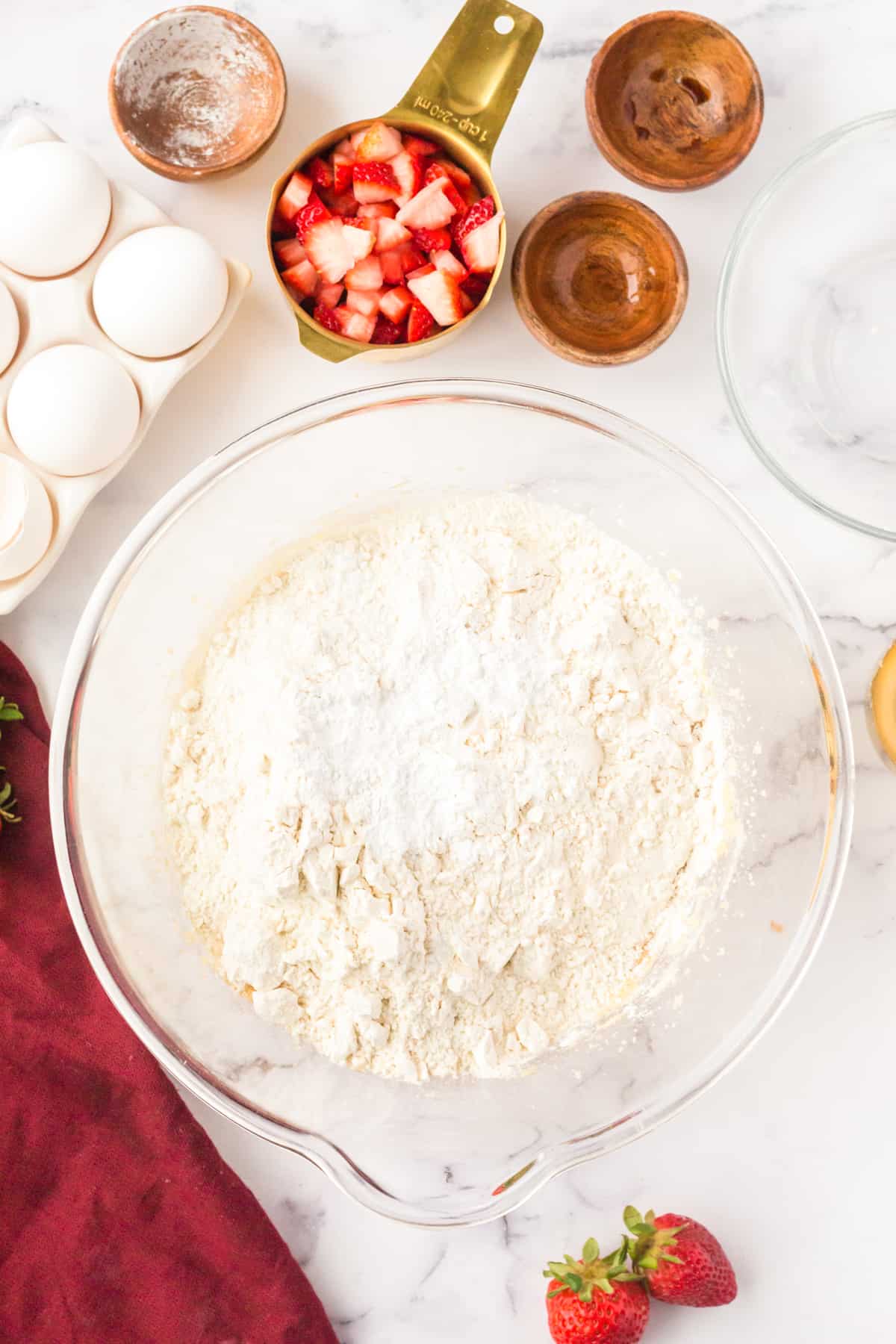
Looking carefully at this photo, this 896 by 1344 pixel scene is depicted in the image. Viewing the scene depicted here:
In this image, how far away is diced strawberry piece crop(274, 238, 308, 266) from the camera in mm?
1536

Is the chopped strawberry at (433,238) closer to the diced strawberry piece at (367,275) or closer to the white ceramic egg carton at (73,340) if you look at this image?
the diced strawberry piece at (367,275)

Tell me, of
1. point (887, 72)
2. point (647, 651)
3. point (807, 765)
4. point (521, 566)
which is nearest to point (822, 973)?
point (807, 765)

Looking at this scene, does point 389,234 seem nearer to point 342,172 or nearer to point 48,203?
point 342,172

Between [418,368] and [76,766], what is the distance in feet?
2.59

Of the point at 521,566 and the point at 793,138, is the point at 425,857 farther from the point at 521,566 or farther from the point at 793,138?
the point at 793,138

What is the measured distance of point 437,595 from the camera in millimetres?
1426

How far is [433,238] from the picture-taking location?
152 centimetres

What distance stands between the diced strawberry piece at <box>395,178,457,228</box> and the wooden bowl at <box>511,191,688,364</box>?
4.7 inches

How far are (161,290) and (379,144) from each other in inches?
14.8

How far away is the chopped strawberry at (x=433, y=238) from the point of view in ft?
4.98

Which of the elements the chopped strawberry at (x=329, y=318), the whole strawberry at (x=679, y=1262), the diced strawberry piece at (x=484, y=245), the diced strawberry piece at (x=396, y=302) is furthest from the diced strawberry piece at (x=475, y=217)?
the whole strawberry at (x=679, y=1262)

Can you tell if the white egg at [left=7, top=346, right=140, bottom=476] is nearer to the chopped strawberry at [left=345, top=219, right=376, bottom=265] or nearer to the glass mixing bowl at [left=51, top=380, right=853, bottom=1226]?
the glass mixing bowl at [left=51, top=380, right=853, bottom=1226]

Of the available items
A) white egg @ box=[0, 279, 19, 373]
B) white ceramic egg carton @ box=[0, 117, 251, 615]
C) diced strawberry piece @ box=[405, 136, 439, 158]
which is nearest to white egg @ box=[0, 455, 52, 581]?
white ceramic egg carton @ box=[0, 117, 251, 615]

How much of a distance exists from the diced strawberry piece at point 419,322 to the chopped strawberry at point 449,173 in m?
0.18
